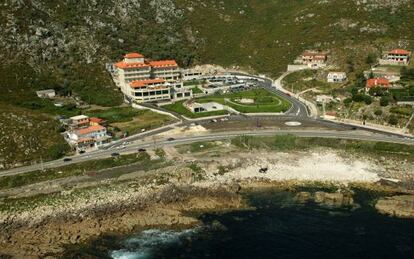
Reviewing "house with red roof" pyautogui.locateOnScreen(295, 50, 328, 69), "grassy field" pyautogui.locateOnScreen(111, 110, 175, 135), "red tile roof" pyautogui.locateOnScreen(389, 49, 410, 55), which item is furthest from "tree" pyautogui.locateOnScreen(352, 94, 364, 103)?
"grassy field" pyautogui.locateOnScreen(111, 110, 175, 135)

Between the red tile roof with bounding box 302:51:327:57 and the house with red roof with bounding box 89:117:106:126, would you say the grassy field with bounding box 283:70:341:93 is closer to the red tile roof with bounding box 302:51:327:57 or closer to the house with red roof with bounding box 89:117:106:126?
the red tile roof with bounding box 302:51:327:57

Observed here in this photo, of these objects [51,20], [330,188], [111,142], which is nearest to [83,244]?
[111,142]

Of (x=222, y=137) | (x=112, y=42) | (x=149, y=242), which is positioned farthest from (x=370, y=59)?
(x=149, y=242)

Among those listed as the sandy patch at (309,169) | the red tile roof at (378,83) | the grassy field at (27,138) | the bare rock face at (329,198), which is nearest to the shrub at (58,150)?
the grassy field at (27,138)

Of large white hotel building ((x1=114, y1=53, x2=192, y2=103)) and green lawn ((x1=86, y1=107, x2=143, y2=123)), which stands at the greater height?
large white hotel building ((x1=114, y1=53, x2=192, y2=103))

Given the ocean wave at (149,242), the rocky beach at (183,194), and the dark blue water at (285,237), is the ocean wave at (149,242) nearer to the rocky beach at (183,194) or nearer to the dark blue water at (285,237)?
the dark blue water at (285,237)

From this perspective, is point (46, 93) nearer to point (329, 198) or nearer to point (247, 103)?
point (247, 103)
